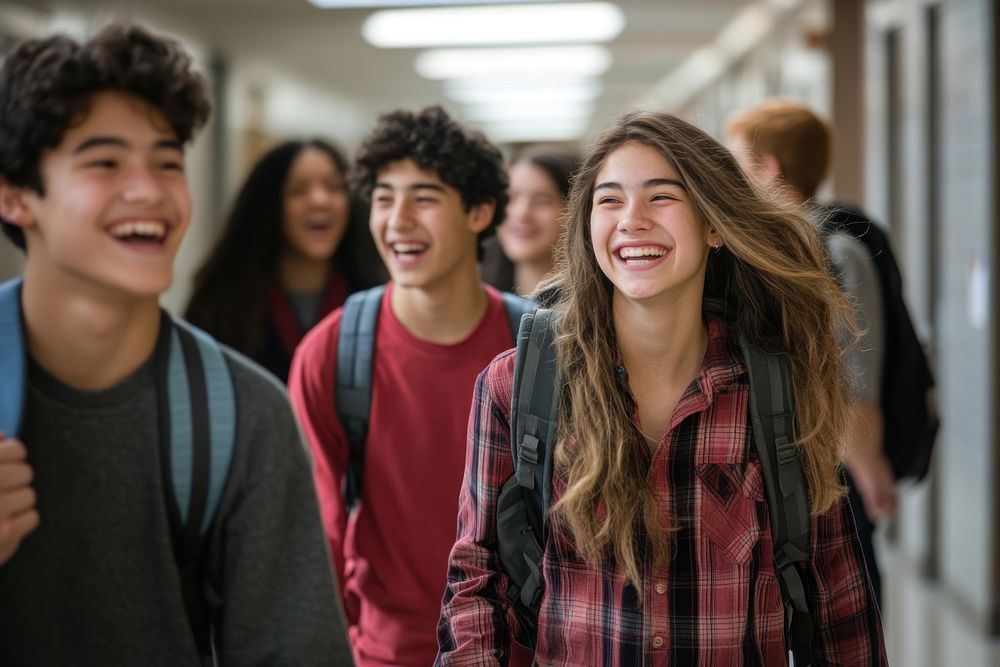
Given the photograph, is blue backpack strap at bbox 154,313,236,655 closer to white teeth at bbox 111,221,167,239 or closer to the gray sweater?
the gray sweater

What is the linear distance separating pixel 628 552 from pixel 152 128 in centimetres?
100

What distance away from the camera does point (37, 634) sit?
173cm

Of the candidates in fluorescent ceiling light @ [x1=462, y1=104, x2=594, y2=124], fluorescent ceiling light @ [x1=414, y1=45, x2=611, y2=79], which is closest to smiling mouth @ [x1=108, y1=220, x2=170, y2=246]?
fluorescent ceiling light @ [x1=414, y1=45, x2=611, y2=79]

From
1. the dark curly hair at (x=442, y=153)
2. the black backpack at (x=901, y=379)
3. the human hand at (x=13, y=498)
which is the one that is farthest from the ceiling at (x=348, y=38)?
the human hand at (x=13, y=498)

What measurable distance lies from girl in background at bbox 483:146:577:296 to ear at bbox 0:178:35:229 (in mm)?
2031

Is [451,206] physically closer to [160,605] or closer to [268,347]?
[160,605]

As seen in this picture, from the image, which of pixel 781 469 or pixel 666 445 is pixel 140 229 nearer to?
pixel 666 445

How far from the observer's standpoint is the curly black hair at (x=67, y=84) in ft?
5.53

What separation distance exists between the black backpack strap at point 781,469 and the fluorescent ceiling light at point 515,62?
9.96m

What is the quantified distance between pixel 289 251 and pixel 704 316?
2.37 m

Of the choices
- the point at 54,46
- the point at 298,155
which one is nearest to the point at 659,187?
the point at 54,46

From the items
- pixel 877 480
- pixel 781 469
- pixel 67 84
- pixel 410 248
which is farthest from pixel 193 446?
pixel 877 480

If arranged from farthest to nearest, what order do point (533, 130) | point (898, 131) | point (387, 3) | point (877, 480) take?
point (533, 130) < point (387, 3) < point (898, 131) < point (877, 480)

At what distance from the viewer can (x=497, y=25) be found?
9898 mm
